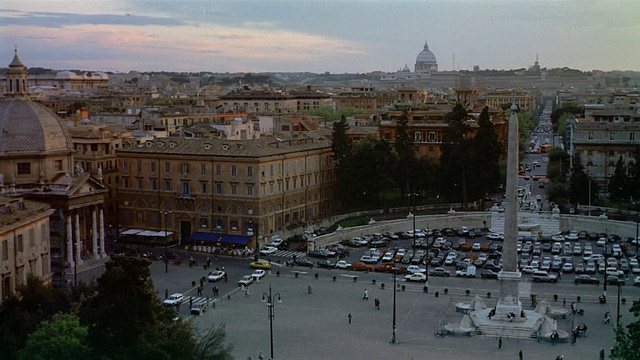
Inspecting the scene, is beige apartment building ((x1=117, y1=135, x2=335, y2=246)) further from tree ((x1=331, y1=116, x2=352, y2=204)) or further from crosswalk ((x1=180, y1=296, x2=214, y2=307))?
crosswalk ((x1=180, y1=296, x2=214, y2=307))

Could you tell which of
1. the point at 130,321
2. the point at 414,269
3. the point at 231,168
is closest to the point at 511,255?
the point at 414,269

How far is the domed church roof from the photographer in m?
49.2

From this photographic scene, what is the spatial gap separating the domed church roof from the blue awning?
10.1 metres

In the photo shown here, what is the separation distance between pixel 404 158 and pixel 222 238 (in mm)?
15800

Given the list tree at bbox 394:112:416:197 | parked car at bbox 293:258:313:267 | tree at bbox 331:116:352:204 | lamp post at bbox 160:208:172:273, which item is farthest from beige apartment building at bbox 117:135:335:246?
tree at bbox 394:112:416:197

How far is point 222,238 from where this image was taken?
184 ft

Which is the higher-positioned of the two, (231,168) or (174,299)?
(231,168)

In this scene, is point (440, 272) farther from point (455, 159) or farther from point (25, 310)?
point (25, 310)

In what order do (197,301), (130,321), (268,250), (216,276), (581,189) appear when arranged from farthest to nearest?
(581,189)
(268,250)
(216,276)
(197,301)
(130,321)

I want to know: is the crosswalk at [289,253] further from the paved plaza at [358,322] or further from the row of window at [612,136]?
the row of window at [612,136]

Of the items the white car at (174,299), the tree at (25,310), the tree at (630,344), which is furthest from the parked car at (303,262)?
the tree at (630,344)

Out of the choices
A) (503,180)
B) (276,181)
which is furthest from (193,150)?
(503,180)

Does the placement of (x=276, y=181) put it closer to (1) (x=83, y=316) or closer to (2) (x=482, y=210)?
(2) (x=482, y=210)

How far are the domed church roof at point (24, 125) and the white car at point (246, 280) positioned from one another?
44.9ft
